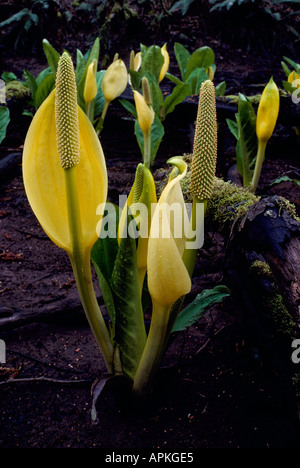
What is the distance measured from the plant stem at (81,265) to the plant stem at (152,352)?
0.10 metres

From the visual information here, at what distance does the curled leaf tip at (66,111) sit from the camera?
2.55ft

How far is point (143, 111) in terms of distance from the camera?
1.99 m

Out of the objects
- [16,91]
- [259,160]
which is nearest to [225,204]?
[259,160]

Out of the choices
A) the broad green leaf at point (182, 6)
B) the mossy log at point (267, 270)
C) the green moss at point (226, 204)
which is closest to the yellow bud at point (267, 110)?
the green moss at point (226, 204)

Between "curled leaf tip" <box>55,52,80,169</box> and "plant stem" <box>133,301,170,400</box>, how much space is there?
40cm

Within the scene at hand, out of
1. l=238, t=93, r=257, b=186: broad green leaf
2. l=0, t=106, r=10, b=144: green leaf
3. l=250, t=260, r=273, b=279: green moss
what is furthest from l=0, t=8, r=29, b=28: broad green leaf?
l=250, t=260, r=273, b=279: green moss

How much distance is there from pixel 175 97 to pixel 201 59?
0.65m

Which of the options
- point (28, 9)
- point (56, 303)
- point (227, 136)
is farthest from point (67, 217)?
point (28, 9)

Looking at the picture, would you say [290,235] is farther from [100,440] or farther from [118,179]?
[118,179]

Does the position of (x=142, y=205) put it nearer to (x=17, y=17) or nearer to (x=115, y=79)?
(x=115, y=79)

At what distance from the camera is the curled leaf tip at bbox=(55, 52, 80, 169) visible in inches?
30.6

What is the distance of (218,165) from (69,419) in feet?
6.32

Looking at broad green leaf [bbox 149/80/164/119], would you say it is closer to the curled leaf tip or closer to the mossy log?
the mossy log

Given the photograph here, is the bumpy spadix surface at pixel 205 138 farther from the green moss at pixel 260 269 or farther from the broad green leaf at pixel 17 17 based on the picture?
the broad green leaf at pixel 17 17
